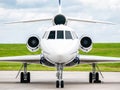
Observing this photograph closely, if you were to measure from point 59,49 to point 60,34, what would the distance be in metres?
1.59

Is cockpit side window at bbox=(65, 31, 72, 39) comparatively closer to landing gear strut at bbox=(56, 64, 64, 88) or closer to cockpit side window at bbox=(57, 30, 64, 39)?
cockpit side window at bbox=(57, 30, 64, 39)

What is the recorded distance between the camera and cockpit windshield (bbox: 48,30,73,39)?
1933 cm

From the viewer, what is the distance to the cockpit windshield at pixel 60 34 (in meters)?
19.3

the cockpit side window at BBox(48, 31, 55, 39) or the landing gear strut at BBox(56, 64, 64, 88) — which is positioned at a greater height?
the cockpit side window at BBox(48, 31, 55, 39)

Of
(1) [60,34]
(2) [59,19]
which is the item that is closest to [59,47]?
(1) [60,34]

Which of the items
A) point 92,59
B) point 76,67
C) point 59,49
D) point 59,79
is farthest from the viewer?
point 76,67

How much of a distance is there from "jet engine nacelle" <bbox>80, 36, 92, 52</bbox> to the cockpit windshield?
6.49 feet

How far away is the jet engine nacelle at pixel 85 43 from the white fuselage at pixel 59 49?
1799 millimetres

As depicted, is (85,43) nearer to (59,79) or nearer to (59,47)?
Result: (59,79)

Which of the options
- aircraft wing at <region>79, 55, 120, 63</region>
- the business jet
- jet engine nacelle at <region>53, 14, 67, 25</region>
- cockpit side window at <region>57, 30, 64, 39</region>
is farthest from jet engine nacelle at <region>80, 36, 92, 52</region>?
cockpit side window at <region>57, 30, 64, 39</region>

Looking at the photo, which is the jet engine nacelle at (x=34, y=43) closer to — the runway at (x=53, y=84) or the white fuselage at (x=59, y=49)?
the white fuselage at (x=59, y=49)

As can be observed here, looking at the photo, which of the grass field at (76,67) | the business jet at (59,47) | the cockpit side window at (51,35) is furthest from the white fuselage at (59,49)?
the grass field at (76,67)

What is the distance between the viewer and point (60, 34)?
63.9ft

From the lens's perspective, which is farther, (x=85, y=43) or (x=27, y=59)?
(x=27, y=59)
